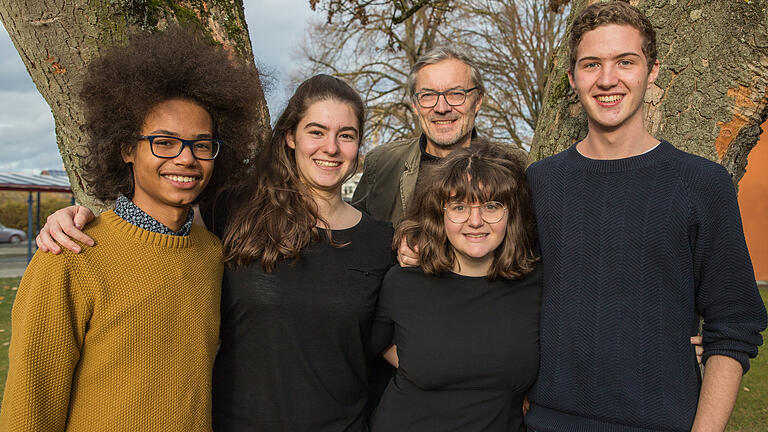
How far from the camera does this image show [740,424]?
5.38m

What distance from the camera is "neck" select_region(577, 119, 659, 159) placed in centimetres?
212

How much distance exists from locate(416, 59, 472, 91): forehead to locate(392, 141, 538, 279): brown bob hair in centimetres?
83

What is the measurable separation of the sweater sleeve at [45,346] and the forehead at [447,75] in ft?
7.14

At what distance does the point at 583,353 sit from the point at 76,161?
8.76ft

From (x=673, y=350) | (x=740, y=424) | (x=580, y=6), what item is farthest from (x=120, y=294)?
(x=740, y=424)

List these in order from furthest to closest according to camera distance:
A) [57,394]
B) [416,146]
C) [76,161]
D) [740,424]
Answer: [740,424] < [416,146] < [76,161] < [57,394]

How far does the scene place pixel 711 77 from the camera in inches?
105

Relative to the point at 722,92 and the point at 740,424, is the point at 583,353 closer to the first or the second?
the point at 722,92

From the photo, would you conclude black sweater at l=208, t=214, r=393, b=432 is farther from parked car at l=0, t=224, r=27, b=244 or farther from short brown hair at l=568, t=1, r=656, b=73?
parked car at l=0, t=224, r=27, b=244

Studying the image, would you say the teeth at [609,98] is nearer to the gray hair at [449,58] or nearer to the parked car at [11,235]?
the gray hair at [449,58]

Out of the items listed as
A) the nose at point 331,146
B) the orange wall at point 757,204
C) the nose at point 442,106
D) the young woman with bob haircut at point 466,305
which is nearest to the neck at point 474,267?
the young woman with bob haircut at point 466,305

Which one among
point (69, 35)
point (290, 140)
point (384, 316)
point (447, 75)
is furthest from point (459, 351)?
point (69, 35)

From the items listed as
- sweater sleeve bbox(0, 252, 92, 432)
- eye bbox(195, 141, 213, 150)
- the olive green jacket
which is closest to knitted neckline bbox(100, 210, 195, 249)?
sweater sleeve bbox(0, 252, 92, 432)

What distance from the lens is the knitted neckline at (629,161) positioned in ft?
6.80
